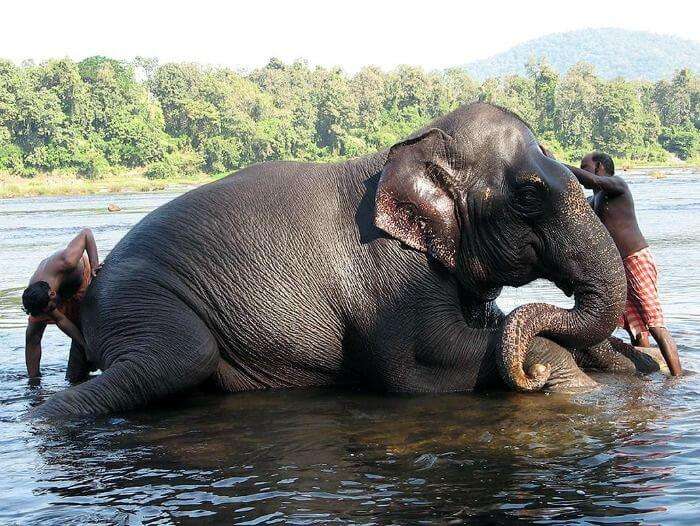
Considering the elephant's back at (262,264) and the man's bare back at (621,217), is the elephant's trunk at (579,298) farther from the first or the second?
the elephant's back at (262,264)

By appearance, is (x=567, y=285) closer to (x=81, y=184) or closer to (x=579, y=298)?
(x=579, y=298)

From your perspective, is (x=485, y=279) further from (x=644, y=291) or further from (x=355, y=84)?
(x=355, y=84)

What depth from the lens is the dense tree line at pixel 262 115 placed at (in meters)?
76.3

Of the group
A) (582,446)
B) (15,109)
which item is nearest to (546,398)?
(582,446)

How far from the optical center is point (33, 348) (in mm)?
8805

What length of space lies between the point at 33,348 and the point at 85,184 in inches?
2581

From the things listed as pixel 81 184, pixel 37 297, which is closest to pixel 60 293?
pixel 37 297

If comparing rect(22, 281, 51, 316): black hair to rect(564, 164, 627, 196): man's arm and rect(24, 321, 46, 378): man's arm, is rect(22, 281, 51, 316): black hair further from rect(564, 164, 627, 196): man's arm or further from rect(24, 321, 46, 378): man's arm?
rect(564, 164, 627, 196): man's arm

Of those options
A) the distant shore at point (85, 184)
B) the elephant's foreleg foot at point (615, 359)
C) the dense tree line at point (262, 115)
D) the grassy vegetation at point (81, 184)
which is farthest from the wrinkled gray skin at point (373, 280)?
the dense tree line at point (262, 115)

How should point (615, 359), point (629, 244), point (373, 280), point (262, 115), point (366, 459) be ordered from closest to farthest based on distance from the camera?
1. point (366, 459)
2. point (373, 280)
3. point (615, 359)
4. point (629, 244)
5. point (262, 115)

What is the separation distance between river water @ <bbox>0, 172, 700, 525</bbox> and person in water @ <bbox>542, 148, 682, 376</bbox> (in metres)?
0.53

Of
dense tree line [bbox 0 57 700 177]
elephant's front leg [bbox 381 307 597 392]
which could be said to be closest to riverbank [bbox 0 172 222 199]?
dense tree line [bbox 0 57 700 177]

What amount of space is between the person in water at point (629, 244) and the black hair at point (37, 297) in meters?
4.47

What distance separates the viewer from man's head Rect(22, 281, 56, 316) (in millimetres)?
8234
